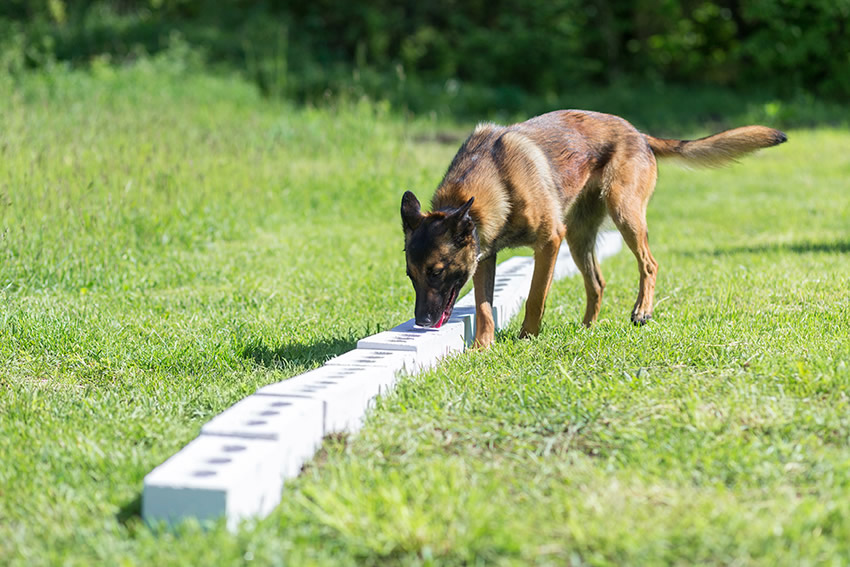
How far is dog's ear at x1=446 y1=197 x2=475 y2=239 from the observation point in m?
4.81

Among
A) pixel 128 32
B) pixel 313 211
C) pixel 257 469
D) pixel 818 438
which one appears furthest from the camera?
pixel 128 32

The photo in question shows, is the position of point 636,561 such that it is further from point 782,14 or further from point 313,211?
point 782,14

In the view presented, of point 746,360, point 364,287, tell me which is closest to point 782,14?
point 364,287

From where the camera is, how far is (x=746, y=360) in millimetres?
4203

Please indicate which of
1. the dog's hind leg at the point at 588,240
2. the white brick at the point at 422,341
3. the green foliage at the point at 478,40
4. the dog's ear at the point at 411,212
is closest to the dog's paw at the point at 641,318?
the dog's hind leg at the point at 588,240

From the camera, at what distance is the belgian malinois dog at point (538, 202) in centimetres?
489

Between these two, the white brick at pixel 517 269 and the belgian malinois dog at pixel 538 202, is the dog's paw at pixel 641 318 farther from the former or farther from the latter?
the white brick at pixel 517 269

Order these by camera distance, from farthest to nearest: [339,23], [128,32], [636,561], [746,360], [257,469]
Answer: [339,23]
[128,32]
[746,360]
[257,469]
[636,561]

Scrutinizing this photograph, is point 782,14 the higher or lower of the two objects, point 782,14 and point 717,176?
the higher

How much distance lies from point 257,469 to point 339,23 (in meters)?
24.3

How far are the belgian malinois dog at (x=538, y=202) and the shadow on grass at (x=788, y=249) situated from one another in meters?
2.13

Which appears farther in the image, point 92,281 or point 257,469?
point 92,281

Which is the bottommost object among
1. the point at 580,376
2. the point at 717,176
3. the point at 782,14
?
the point at 717,176

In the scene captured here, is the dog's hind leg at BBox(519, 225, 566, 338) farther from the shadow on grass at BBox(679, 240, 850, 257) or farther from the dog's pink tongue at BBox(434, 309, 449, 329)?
the shadow on grass at BBox(679, 240, 850, 257)
